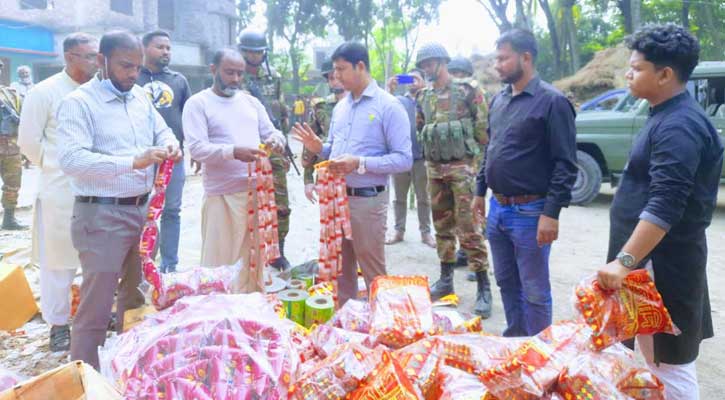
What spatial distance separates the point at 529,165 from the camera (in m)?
2.87

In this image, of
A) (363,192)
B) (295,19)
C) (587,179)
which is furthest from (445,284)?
(295,19)

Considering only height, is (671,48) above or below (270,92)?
below

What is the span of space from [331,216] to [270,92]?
2368 mm

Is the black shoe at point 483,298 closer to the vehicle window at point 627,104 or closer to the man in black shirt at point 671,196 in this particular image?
the man in black shirt at point 671,196

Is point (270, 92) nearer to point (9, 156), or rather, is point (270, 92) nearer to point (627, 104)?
point (9, 156)

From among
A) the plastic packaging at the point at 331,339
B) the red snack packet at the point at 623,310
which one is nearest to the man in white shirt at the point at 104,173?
the plastic packaging at the point at 331,339

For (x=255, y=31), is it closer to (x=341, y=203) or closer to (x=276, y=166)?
(x=276, y=166)

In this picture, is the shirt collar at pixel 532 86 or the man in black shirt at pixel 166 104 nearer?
the shirt collar at pixel 532 86

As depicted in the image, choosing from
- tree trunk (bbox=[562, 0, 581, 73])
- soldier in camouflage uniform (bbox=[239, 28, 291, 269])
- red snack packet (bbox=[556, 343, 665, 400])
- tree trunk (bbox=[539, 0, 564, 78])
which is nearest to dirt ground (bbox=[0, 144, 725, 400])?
soldier in camouflage uniform (bbox=[239, 28, 291, 269])

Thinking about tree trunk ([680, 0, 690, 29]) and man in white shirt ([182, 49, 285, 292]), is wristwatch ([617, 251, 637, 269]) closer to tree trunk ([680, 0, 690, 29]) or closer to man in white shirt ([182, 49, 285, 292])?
man in white shirt ([182, 49, 285, 292])

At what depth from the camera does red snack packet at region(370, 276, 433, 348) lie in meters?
2.47

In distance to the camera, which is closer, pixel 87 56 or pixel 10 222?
pixel 87 56

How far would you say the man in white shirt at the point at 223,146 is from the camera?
3500mm

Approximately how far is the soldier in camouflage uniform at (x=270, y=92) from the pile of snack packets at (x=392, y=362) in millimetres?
2640
